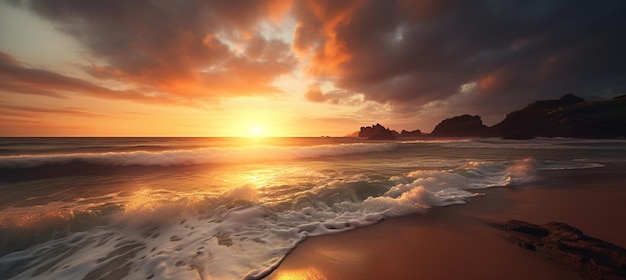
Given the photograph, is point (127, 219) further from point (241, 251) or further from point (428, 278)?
point (428, 278)

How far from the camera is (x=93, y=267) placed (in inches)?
136

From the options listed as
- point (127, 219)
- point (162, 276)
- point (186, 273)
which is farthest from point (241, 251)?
point (127, 219)

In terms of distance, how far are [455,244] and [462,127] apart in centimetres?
11721

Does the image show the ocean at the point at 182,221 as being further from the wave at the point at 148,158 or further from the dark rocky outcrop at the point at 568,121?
the dark rocky outcrop at the point at 568,121

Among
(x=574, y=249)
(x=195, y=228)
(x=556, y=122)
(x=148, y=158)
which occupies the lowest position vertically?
(x=195, y=228)

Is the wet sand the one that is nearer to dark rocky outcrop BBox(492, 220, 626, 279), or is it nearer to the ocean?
dark rocky outcrop BBox(492, 220, 626, 279)

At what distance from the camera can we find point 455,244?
12.4 ft

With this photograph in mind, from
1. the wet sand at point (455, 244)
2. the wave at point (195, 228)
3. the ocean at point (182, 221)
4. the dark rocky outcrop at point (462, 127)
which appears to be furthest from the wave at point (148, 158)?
the dark rocky outcrop at point (462, 127)

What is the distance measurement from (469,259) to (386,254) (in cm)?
124

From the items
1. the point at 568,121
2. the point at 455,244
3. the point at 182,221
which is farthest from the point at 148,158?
the point at 568,121

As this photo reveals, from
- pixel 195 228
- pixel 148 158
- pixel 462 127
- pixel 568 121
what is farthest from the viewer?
pixel 462 127

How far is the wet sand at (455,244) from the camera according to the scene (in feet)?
9.96

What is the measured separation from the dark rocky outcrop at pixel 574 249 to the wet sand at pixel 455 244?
16 cm

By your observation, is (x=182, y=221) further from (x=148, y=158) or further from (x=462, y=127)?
(x=462, y=127)
